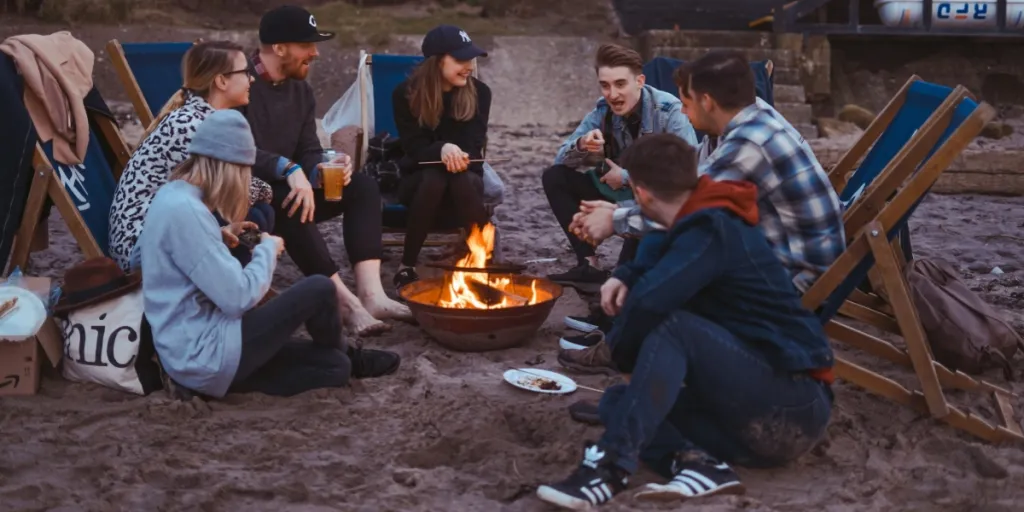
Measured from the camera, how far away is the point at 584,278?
19.6 ft

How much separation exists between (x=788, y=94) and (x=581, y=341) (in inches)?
324

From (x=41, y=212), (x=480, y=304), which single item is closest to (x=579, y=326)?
(x=480, y=304)

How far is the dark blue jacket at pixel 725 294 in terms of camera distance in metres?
3.16

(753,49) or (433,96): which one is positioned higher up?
(433,96)

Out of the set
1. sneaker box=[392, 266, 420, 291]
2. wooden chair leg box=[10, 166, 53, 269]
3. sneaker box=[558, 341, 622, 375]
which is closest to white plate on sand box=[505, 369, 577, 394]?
sneaker box=[558, 341, 622, 375]

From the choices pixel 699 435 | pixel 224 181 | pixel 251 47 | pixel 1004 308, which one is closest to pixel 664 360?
pixel 699 435

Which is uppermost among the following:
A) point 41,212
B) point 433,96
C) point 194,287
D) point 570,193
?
point 433,96

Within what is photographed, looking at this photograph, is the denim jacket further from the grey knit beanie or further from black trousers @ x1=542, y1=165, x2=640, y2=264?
the grey knit beanie

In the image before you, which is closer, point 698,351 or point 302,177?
point 698,351

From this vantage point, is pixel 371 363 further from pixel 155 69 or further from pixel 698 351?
pixel 155 69

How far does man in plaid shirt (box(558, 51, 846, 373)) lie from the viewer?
3.92m

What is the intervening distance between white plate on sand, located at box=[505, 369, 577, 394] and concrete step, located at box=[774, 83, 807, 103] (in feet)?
28.3

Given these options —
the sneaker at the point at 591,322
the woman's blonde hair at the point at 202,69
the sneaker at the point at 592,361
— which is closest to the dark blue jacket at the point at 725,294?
the sneaker at the point at 592,361

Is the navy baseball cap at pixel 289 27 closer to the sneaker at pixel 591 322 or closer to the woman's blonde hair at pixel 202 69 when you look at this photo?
the woman's blonde hair at pixel 202 69
